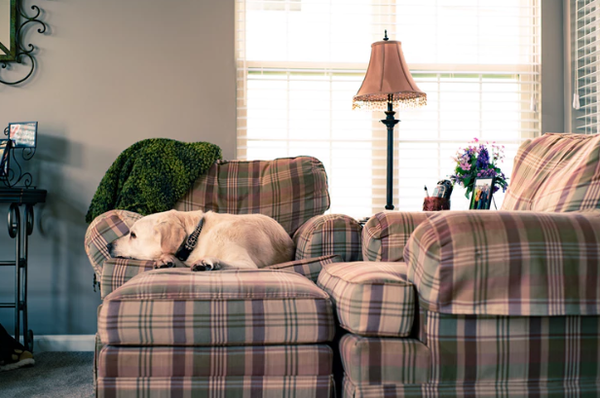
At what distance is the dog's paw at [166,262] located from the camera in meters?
2.09

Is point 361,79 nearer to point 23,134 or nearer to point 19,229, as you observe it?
point 23,134

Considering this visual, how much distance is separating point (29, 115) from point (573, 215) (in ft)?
9.84

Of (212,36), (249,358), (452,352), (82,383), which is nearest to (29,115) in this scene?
(212,36)

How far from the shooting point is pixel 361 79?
3.54 meters

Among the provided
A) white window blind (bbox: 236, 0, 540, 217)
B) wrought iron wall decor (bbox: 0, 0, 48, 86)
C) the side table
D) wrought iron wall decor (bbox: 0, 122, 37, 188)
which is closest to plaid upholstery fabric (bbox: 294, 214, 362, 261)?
white window blind (bbox: 236, 0, 540, 217)

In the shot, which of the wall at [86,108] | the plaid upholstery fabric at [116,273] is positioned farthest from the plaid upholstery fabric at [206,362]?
the wall at [86,108]

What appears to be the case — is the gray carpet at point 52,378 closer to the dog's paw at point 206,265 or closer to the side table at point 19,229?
the side table at point 19,229

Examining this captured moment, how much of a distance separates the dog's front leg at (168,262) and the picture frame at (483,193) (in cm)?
135

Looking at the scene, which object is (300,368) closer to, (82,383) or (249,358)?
(249,358)

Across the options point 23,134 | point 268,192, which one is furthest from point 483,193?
point 23,134

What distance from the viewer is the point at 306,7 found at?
3.51 metres

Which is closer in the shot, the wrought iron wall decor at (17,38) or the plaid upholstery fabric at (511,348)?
the plaid upholstery fabric at (511,348)

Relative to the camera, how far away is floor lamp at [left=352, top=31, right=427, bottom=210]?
2.88 meters

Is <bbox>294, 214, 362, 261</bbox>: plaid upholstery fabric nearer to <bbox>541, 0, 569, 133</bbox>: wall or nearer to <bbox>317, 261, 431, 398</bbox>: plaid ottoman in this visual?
<bbox>317, 261, 431, 398</bbox>: plaid ottoman
